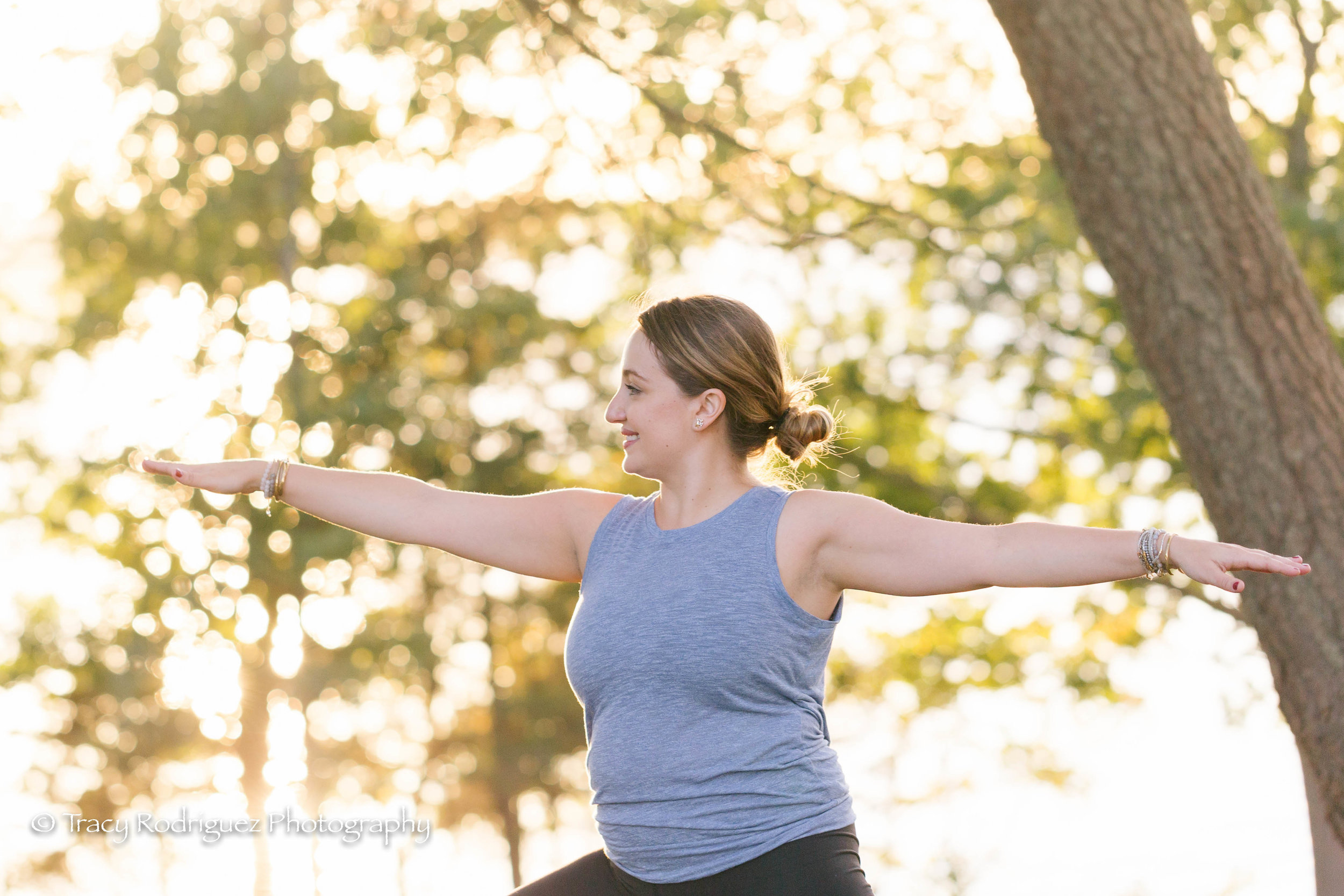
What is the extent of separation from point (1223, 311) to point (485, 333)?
10.6m

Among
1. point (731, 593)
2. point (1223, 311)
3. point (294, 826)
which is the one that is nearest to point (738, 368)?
point (731, 593)

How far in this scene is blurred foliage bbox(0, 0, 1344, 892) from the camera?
9289 millimetres

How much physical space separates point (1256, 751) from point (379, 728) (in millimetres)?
8764

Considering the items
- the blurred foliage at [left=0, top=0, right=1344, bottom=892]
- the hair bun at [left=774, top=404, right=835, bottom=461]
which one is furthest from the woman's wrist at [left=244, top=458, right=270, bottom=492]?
the blurred foliage at [left=0, top=0, right=1344, bottom=892]

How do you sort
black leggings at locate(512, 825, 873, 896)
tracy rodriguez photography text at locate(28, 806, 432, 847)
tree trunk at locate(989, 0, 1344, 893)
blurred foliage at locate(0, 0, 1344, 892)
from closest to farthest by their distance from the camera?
black leggings at locate(512, 825, 873, 896)
tree trunk at locate(989, 0, 1344, 893)
tracy rodriguez photography text at locate(28, 806, 432, 847)
blurred foliage at locate(0, 0, 1344, 892)

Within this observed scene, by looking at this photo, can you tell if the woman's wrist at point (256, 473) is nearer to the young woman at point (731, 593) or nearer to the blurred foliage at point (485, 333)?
the young woman at point (731, 593)

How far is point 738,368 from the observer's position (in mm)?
2322

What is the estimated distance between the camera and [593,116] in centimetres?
544

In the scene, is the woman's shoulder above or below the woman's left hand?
above

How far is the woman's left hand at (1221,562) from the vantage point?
5.96 ft

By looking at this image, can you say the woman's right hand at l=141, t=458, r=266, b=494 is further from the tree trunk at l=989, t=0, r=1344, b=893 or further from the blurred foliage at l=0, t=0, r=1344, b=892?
the blurred foliage at l=0, t=0, r=1344, b=892

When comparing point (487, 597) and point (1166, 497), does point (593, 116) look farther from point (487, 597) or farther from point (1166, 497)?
point (487, 597)

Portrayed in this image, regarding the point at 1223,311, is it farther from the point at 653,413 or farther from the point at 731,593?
the point at 731,593

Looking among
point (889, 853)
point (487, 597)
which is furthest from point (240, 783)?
point (889, 853)
